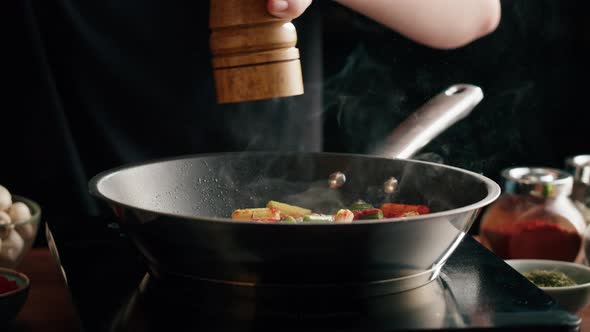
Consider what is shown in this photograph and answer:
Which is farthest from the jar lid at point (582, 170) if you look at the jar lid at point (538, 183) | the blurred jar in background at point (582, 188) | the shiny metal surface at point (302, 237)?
the shiny metal surface at point (302, 237)

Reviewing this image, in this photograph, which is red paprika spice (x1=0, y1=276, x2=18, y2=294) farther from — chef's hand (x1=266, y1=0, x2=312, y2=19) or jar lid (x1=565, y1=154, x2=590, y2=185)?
jar lid (x1=565, y1=154, x2=590, y2=185)

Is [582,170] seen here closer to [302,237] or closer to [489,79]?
[302,237]

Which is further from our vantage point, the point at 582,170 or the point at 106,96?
the point at 106,96

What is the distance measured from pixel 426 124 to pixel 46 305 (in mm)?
698

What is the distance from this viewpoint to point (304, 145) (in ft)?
6.31

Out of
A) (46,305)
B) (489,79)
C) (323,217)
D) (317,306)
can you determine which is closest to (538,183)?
(323,217)

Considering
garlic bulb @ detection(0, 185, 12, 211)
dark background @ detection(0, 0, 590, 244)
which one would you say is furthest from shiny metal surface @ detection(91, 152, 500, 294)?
dark background @ detection(0, 0, 590, 244)

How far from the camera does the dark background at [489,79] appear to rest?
2889 millimetres

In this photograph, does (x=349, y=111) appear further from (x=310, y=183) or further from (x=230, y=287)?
(x=230, y=287)

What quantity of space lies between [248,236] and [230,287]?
13 cm

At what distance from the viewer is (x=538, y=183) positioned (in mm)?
1433

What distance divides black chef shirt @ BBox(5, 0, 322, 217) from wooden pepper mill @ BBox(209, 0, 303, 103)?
85 centimetres

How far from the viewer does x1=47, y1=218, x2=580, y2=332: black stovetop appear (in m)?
0.82

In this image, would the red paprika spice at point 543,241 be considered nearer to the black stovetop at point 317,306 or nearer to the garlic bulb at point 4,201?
the black stovetop at point 317,306
